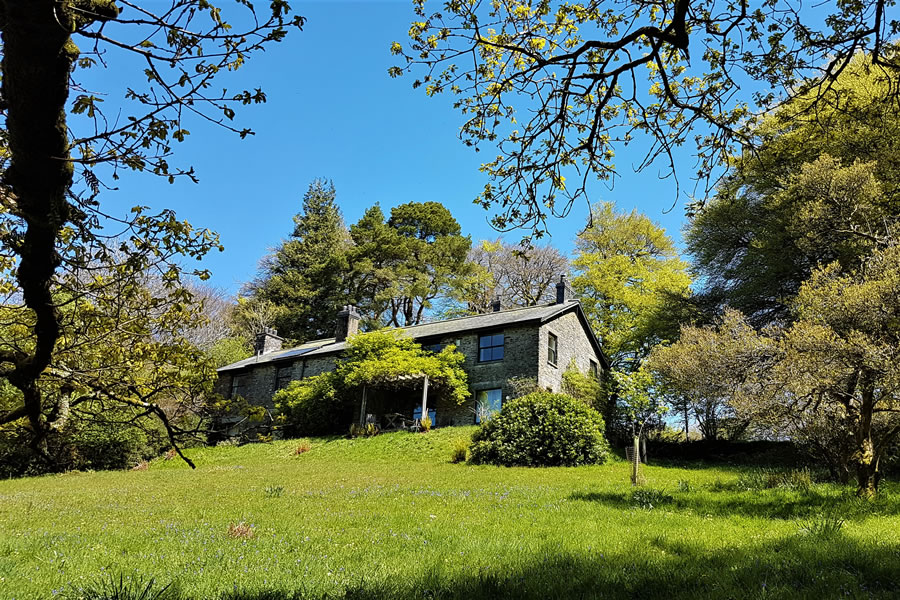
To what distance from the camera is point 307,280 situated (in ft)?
158

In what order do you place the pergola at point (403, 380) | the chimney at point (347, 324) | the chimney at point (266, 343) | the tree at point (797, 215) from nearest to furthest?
the tree at point (797, 215) → the pergola at point (403, 380) → the chimney at point (347, 324) → the chimney at point (266, 343)

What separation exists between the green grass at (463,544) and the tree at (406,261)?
102 ft

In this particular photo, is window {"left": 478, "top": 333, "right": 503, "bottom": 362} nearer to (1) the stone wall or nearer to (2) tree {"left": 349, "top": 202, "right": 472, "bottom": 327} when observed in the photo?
(1) the stone wall

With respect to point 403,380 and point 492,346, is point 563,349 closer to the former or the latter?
point 492,346

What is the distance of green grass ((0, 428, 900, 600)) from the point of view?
449cm

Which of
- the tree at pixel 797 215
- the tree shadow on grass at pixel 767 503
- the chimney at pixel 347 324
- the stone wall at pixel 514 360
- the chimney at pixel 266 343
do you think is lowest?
the tree shadow on grass at pixel 767 503

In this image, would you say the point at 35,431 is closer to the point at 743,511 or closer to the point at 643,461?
the point at 743,511

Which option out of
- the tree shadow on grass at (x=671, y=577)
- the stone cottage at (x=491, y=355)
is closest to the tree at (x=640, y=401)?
the stone cottage at (x=491, y=355)

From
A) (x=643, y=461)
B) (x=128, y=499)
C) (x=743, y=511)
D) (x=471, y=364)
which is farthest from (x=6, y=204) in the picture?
(x=471, y=364)

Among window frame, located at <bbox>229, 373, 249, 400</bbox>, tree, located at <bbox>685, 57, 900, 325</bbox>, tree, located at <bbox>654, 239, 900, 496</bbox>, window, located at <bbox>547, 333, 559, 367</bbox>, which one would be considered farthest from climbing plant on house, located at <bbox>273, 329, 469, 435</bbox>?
tree, located at <bbox>654, 239, 900, 496</bbox>

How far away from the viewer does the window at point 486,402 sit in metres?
26.6

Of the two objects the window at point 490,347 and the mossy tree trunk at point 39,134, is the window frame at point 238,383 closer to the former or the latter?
the window at point 490,347

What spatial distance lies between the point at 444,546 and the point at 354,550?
973mm

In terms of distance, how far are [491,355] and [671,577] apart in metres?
23.0
